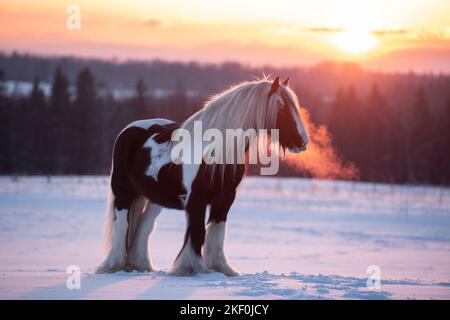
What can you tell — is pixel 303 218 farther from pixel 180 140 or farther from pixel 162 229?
pixel 180 140

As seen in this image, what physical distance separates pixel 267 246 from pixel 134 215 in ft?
17.7

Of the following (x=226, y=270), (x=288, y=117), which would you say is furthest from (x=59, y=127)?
(x=288, y=117)

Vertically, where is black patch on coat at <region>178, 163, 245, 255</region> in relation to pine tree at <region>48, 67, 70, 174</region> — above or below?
below

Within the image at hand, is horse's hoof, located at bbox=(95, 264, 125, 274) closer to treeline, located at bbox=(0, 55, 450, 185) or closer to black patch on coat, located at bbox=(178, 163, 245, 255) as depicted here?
black patch on coat, located at bbox=(178, 163, 245, 255)

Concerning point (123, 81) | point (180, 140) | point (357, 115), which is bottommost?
point (180, 140)

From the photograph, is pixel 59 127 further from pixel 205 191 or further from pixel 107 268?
pixel 205 191

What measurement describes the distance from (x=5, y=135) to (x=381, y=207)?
3057cm

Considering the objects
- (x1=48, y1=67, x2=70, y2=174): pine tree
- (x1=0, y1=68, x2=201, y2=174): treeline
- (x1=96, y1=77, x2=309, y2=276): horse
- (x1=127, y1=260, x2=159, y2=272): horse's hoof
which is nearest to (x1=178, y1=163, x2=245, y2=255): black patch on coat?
(x1=96, y1=77, x2=309, y2=276): horse

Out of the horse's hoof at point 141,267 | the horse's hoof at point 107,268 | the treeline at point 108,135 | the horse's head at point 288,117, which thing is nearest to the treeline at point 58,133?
the treeline at point 108,135

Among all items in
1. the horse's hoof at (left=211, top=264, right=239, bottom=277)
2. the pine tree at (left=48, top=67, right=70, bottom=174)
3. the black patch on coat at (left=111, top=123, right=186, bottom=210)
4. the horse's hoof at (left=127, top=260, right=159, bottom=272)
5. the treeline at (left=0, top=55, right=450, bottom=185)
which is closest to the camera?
the horse's hoof at (left=211, top=264, right=239, bottom=277)

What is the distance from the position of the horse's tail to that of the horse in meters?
0.11

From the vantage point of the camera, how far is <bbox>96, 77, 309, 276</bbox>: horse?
6.97 metres
